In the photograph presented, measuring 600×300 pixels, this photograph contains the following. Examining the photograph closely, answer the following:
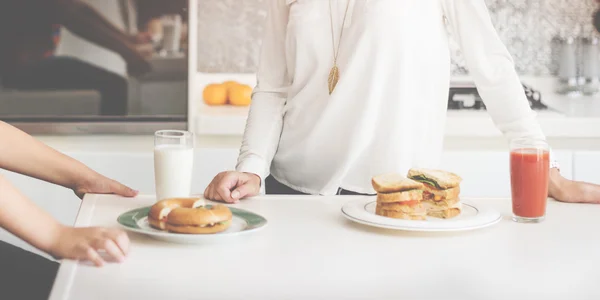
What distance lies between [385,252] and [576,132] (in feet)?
5.82

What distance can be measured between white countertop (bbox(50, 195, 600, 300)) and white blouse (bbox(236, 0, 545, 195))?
375mm

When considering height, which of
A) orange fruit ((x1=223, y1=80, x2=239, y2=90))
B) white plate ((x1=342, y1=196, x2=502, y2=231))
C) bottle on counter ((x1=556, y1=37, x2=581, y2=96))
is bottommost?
white plate ((x1=342, y1=196, x2=502, y2=231))

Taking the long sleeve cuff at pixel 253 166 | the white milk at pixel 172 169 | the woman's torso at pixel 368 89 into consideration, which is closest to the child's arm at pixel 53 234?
the white milk at pixel 172 169

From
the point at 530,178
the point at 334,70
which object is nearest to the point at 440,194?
the point at 530,178

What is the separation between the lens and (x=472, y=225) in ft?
3.85

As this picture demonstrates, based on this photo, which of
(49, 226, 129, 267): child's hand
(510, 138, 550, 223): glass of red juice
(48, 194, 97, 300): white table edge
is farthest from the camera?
(510, 138, 550, 223): glass of red juice

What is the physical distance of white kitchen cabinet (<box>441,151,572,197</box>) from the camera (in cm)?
262

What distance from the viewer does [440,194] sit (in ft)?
4.02

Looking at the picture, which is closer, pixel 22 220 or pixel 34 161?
pixel 22 220

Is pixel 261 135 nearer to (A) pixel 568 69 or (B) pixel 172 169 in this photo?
(B) pixel 172 169

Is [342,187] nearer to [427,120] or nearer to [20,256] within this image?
[427,120]

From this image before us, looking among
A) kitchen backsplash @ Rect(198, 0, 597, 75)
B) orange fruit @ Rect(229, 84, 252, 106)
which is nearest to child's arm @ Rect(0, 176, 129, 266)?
orange fruit @ Rect(229, 84, 252, 106)

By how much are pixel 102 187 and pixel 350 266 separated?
2.11 feet

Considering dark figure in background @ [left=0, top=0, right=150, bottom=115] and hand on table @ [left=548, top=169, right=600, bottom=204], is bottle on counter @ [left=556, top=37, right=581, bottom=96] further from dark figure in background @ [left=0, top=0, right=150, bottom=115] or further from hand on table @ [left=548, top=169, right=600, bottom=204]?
hand on table @ [left=548, top=169, right=600, bottom=204]
